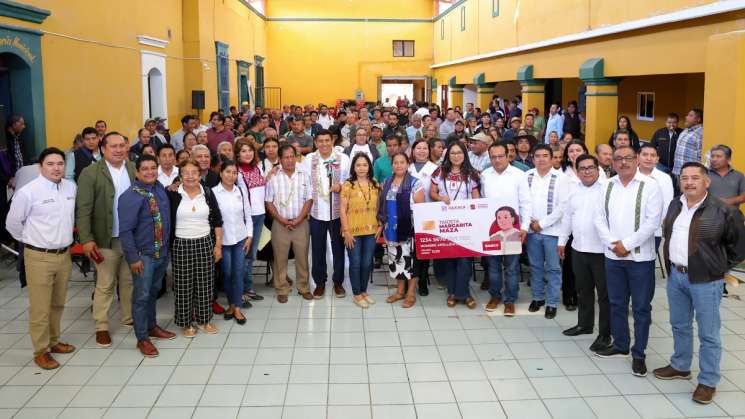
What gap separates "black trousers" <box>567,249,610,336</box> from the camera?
18.8 feet

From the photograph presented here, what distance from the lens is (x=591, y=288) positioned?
5973mm

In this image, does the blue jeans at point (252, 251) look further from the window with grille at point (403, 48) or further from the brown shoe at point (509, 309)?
the window with grille at point (403, 48)

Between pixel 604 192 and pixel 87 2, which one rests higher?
pixel 87 2

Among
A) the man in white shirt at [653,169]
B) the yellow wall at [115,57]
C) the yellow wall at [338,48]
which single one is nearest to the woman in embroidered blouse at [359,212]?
the man in white shirt at [653,169]

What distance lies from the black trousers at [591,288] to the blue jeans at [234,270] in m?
3.06

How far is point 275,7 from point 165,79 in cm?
1536

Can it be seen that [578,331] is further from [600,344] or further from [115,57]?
[115,57]

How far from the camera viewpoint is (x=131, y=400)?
489cm

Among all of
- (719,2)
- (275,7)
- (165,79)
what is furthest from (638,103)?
(275,7)

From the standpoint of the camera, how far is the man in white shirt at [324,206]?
23.4 ft

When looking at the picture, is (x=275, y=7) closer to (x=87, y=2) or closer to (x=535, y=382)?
(x=87, y=2)

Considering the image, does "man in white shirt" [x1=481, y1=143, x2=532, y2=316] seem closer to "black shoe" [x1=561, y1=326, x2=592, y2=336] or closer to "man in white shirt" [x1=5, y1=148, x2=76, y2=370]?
"black shoe" [x1=561, y1=326, x2=592, y2=336]

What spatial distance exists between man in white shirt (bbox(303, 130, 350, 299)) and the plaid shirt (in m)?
5.01

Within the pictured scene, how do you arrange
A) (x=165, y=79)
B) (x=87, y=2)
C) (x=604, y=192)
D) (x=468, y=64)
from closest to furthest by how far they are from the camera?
(x=604, y=192)
(x=87, y=2)
(x=165, y=79)
(x=468, y=64)
